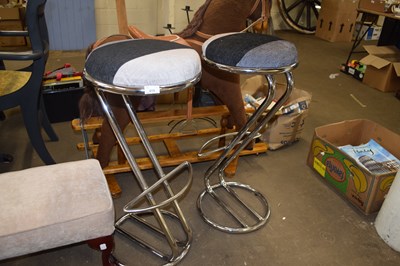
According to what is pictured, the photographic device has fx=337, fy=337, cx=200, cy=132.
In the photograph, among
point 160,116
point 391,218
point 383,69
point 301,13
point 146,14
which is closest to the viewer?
point 391,218

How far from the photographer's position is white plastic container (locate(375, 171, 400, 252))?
5.26 feet

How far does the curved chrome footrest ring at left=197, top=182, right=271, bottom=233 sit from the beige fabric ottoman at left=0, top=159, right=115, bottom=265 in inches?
26.9

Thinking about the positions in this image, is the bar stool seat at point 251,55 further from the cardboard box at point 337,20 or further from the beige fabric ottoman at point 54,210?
the cardboard box at point 337,20

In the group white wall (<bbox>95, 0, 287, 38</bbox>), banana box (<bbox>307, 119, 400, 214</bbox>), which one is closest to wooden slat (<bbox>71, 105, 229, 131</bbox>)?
banana box (<bbox>307, 119, 400, 214</bbox>)

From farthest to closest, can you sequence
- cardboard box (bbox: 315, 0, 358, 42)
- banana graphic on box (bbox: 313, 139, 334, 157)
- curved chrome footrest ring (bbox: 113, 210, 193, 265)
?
cardboard box (bbox: 315, 0, 358, 42) → banana graphic on box (bbox: 313, 139, 334, 157) → curved chrome footrest ring (bbox: 113, 210, 193, 265)

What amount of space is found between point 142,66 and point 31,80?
1099mm

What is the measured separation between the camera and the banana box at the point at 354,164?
5.91 ft

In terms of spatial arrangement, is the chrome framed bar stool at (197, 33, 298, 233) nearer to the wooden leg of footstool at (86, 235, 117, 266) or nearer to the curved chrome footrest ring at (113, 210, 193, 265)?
the curved chrome footrest ring at (113, 210, 193, 265)

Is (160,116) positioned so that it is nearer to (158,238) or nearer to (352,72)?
(158,238)

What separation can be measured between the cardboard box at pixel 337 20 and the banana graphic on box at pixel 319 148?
3.84 meters

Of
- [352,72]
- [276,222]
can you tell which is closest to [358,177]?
[276,222]

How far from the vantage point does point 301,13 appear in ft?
19.5

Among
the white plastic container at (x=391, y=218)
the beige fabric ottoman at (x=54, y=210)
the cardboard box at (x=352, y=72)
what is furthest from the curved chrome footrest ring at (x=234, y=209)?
the cardboard box at (x=352, y=72)

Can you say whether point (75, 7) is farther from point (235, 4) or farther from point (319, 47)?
point (319, 47)
